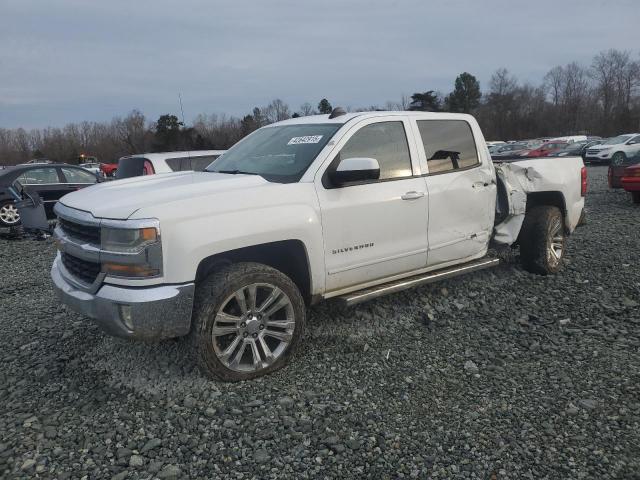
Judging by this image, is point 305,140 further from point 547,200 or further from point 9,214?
point 9,214

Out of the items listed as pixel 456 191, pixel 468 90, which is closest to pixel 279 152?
pixel 456 191

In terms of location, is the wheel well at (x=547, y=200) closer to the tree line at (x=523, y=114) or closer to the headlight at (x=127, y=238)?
the headlight at (x=127, y=238)

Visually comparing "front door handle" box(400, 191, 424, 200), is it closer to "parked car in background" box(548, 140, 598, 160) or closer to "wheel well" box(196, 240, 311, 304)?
"wheel well" box(196, 240, 311, 304)

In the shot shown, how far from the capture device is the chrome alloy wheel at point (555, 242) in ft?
18.5

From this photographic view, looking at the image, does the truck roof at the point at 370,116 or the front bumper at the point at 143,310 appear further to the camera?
the truck roof at the point at 370,116

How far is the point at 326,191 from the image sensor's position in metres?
3.78

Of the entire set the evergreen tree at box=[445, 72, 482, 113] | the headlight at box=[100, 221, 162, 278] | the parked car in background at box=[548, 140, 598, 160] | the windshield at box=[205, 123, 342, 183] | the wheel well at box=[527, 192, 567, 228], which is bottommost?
the parked car in background at box=[548, 140, 598, 160]

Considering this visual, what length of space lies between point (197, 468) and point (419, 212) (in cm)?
264

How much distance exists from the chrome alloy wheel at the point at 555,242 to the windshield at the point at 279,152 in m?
2.96

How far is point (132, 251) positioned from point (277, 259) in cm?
115

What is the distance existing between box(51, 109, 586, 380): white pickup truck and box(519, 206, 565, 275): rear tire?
0.80 m

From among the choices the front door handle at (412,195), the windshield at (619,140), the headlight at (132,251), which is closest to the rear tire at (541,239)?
the front door handle at (412,195)

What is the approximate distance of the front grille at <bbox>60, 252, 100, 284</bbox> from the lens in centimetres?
336

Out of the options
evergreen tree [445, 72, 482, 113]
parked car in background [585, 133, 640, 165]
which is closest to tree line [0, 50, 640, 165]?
evergreen tree [445, 72, 482, 113]
